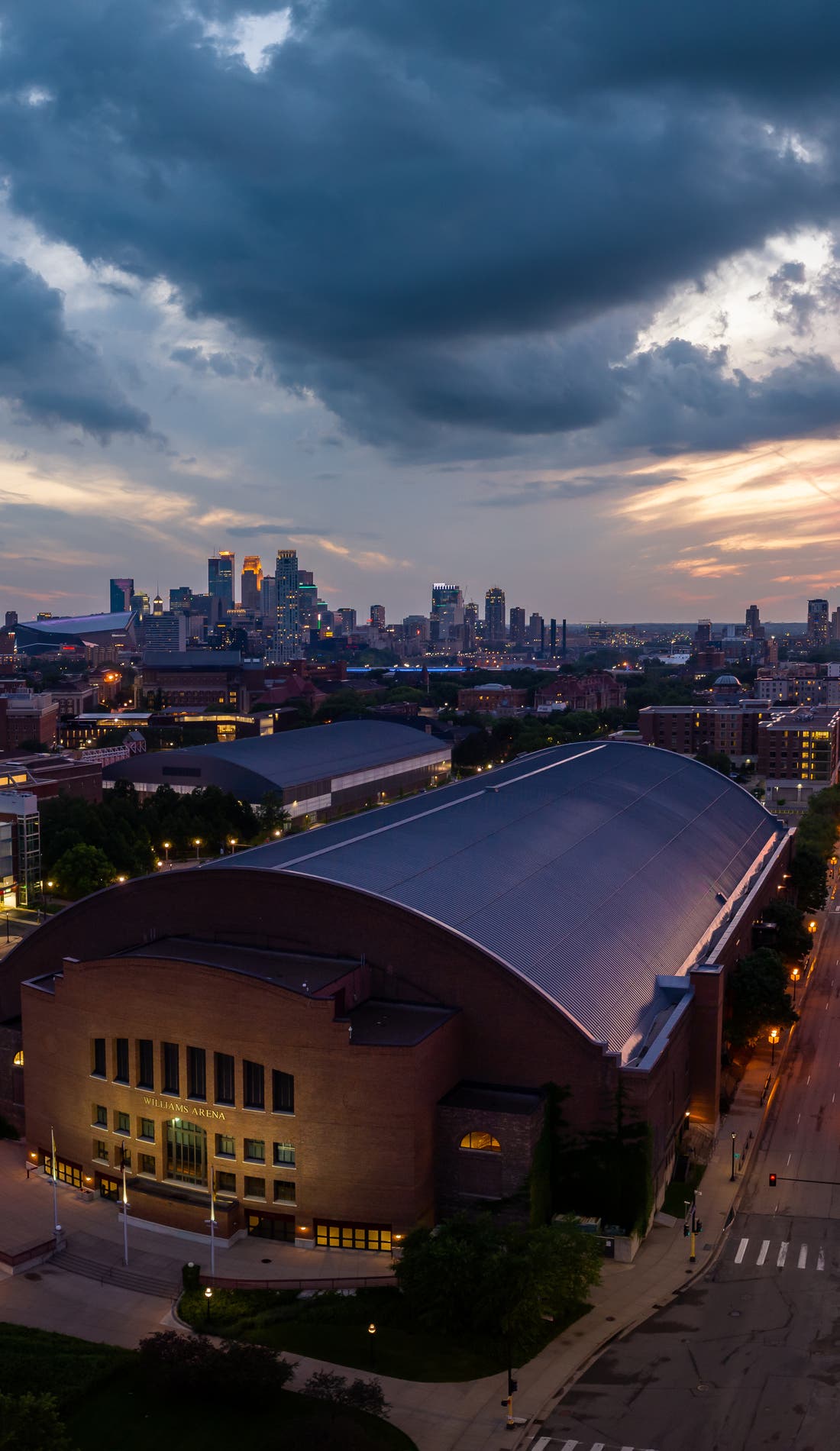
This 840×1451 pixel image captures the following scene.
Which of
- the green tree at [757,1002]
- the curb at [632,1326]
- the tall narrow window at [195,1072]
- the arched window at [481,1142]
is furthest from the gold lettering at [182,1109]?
the green tree at [757,1002]

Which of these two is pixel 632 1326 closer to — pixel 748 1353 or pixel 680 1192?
pixel 748 1353

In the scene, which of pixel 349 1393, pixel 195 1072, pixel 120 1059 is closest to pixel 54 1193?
pixel 120 1059

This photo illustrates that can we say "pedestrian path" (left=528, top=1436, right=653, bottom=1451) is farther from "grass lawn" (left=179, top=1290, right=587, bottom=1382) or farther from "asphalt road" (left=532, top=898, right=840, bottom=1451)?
"grass lawn" (left=179, top=1290, right=587, bottom=1382)

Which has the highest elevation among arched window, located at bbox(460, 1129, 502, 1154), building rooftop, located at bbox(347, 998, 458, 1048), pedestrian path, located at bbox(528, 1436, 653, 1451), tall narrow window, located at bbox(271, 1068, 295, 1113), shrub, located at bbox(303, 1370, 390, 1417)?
building rooftop, located at bbox(347, 998, 458, 1048)

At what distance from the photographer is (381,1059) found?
44156mm

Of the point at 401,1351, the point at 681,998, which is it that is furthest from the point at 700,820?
the point at 401,1351

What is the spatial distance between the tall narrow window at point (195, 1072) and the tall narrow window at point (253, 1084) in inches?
82.7

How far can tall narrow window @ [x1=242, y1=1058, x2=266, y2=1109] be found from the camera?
1823 inches

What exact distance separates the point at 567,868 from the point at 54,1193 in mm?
31120

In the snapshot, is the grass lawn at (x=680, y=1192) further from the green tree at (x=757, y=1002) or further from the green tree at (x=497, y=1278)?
the green tree at (x=757, y=1002)

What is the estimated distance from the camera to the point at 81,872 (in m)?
102

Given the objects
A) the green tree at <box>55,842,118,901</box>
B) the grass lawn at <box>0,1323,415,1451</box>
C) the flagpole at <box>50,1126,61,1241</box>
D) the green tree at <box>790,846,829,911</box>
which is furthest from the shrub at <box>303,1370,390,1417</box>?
the green tree at <box>55,842,118,901</box>

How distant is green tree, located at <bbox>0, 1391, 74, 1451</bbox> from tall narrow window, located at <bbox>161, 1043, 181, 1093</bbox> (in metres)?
17.7

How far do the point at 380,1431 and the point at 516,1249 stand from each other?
26.0 ft
